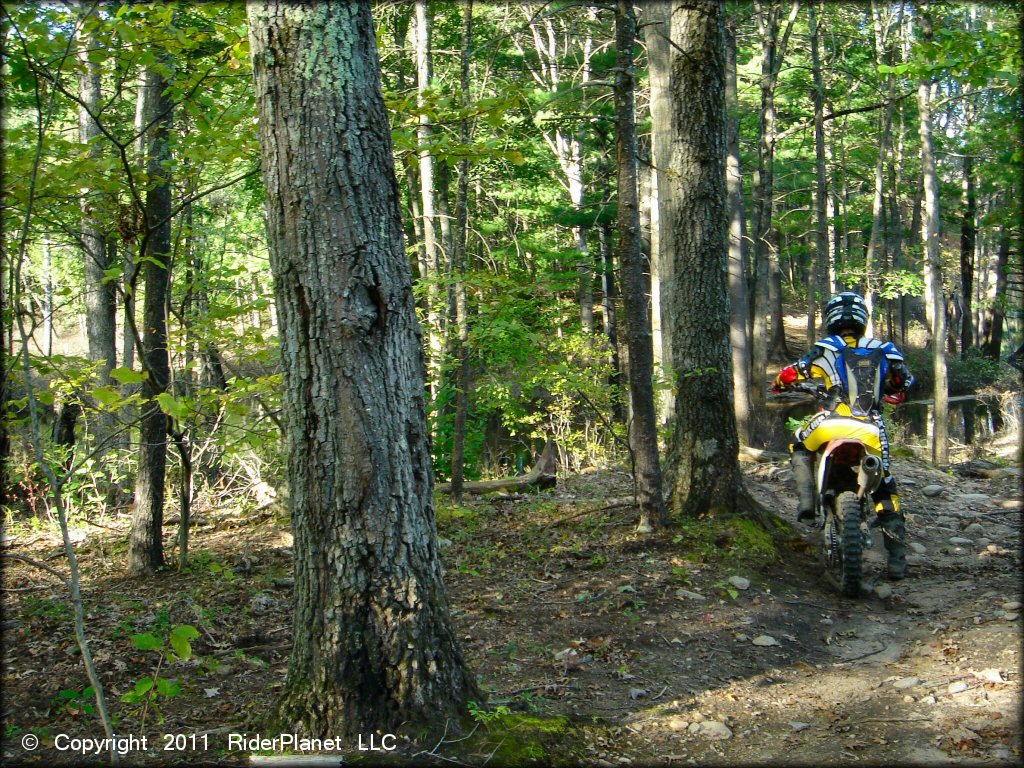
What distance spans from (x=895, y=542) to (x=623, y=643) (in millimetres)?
3100

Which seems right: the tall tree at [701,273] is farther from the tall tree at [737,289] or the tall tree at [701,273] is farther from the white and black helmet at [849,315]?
the tall tree at [737,289]

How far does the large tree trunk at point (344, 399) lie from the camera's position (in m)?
3.38

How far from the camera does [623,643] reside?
206 inches

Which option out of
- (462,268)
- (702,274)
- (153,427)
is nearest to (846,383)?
(702,274)

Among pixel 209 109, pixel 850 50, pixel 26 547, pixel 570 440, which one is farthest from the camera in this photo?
pixel 850 50

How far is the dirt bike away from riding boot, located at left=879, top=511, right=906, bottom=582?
0.24m

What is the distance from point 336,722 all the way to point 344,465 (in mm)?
1130

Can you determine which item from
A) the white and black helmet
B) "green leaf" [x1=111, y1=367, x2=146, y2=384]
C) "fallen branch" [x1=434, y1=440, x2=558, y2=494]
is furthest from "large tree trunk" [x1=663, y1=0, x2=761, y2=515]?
"green leaf" [x1=111, y1=367, x2=146, y2=384]

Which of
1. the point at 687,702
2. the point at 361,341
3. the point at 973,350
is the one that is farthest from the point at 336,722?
the point at 973,350

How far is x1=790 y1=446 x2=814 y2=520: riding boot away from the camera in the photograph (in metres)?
6.84

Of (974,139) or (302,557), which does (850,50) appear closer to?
(974,139)

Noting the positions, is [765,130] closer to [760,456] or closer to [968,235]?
[760,456]

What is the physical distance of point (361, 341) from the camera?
11.1ft

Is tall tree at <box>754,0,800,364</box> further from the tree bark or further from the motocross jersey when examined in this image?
the tree bark
